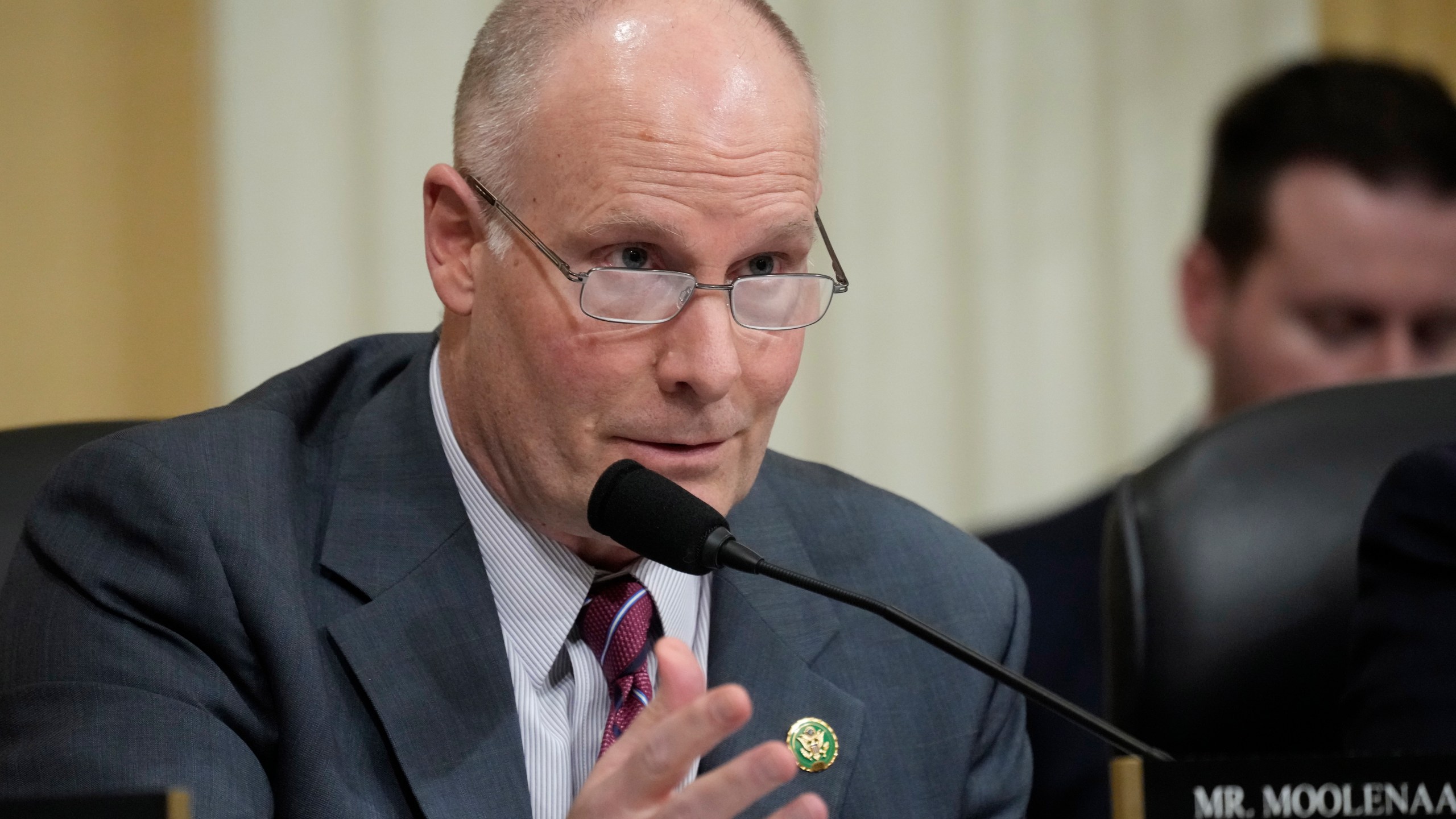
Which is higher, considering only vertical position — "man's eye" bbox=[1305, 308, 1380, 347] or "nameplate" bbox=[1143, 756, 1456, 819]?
"man's eye" bbox=[1305, 308, 1380, 347]

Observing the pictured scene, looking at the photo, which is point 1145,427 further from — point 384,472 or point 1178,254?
point 384,472

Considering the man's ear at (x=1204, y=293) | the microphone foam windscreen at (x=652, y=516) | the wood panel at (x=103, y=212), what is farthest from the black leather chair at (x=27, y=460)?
the man's ear at (x=1204, y=293)

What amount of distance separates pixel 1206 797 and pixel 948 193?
2197 mm

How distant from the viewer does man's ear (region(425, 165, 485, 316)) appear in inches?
54.4

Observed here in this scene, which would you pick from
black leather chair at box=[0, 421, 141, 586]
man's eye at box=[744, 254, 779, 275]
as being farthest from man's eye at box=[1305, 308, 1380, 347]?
black leather chair at box=[0, 421, 141, 586]

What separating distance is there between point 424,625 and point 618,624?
187mm

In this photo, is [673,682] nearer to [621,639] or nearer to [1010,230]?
[621,639]

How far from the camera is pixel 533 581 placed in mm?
1369

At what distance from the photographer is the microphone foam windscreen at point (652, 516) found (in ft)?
3.57

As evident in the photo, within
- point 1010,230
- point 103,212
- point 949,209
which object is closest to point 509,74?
point 103,212

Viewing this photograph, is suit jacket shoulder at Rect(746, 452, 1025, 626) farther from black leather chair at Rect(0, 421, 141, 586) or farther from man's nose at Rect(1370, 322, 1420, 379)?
man's nose at Rect(1370, 322, 1420, 379)

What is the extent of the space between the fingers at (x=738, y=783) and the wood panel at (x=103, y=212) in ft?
5.21

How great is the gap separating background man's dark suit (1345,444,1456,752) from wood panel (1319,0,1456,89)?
6.39ft

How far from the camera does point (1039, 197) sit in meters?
3.05
